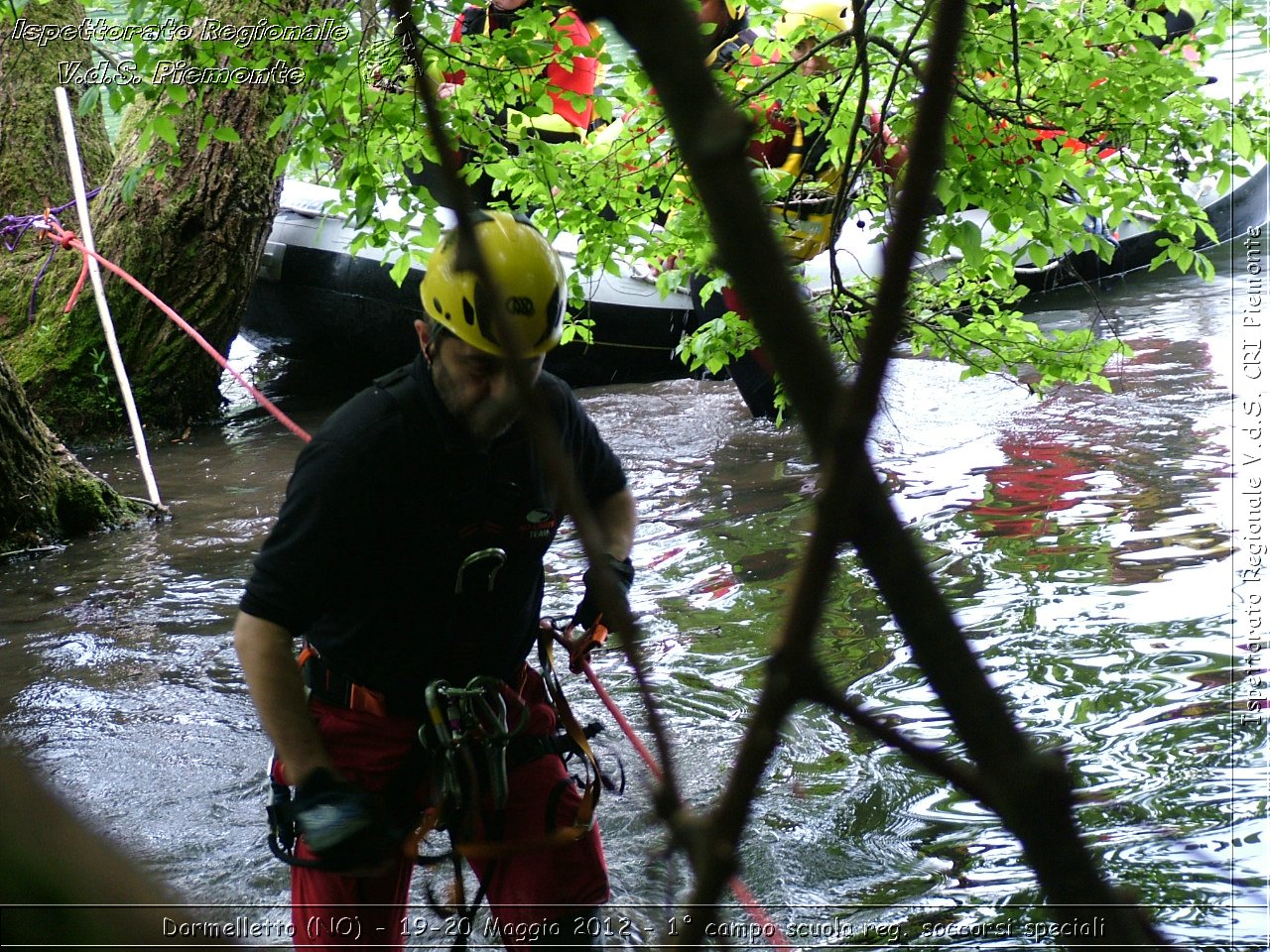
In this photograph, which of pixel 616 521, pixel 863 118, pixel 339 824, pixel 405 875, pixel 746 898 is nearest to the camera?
pixel 339 824

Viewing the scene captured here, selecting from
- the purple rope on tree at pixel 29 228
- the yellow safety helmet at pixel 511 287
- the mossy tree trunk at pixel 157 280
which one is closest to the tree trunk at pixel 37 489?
the mossy tree trunk at pixel 157 280

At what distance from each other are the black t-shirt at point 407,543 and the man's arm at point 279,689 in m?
0.04

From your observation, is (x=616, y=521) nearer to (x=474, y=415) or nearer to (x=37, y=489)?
(x=474, y=415)

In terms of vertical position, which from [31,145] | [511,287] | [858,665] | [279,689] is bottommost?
[858,665]

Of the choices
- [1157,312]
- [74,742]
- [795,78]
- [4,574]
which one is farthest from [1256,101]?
[1157,312]

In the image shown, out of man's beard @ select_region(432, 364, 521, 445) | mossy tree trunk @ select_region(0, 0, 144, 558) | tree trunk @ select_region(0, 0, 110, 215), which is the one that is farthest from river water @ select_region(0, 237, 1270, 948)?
tree trunk @ select_region(0, 0, 110, 215)

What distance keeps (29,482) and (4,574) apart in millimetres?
642

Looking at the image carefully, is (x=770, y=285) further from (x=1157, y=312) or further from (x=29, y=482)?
(x=1157, y=312)

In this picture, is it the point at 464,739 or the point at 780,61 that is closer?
the point at 464,739

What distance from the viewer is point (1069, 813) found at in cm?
65

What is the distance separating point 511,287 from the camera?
102 inches

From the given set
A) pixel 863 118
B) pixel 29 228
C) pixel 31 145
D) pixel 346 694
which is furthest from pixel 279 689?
pixel 31 145

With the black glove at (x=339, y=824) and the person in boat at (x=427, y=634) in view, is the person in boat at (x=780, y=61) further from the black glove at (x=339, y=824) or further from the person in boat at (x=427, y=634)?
the black glove at (x=339, y=824)

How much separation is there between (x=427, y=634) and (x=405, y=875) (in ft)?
1.75
